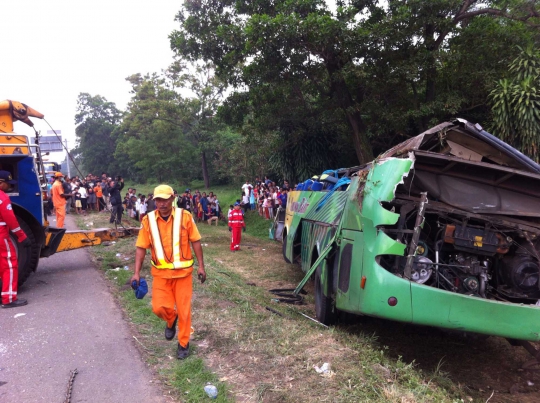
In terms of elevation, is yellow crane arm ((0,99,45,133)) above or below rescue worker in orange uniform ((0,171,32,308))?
above

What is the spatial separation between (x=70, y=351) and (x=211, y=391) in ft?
5.93

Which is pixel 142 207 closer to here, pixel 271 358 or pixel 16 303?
pixel 16 303

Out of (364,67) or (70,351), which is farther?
(364,67)

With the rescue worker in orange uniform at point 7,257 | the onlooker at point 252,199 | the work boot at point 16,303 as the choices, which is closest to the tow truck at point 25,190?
the rescue worker in orange uniform at point 7,257

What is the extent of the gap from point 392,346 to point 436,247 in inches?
56.5

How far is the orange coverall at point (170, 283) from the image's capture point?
420 centimetres

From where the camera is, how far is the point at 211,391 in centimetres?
357

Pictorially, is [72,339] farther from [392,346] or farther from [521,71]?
[521,71]

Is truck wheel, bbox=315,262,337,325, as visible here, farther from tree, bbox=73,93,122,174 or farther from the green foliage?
tree, bbox=73,93,122,174

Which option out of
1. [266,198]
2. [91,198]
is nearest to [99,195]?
[91,198]

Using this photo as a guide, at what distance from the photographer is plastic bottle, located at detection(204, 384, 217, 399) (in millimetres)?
3524

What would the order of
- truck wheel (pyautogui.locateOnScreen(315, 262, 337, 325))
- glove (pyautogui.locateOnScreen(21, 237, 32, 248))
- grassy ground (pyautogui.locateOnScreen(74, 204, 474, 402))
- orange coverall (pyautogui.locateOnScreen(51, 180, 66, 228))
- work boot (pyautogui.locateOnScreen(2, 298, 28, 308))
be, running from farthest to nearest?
orange coverall (pyautogui.locateOnScreen(51, 180, 66, 228)) < glove (pyautogui.locateOnScreen(21, 237, 32, 248)) < work boot (pyautogui.locateOnScreen(2, 298, 28, 308)) < truck wheel (pyautogui.locateOnScreen(315, 262, 337, 325)) < grassy ground (pyautogui.locateOnScreen(74, 204, 474, 402))

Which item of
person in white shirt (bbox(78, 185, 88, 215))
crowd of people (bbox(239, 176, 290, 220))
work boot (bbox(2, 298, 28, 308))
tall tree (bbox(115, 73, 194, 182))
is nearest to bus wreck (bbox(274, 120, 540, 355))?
work boot (bbox(2, 298, 28, 308))

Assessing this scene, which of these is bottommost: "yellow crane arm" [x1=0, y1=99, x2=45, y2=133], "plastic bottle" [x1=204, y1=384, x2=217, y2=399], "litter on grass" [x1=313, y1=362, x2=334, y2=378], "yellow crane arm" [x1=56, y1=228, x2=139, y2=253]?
"plastic bottle" [x1=204, y1=384, x2=217, y2=399]
